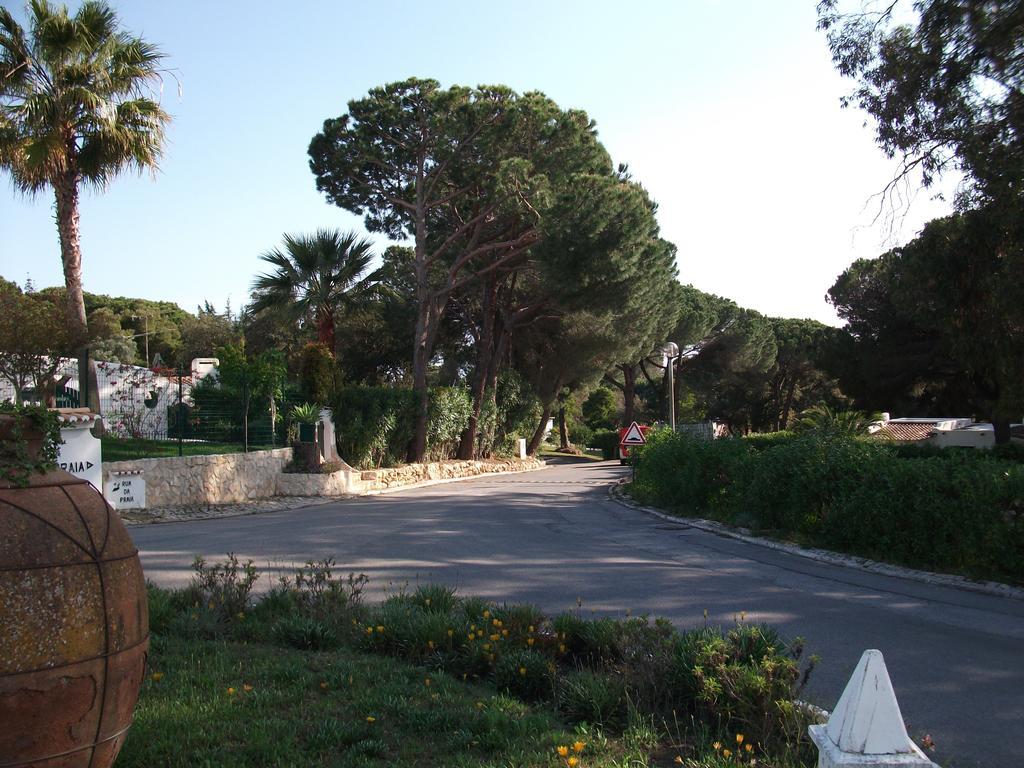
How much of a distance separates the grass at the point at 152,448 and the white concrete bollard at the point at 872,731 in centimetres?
1786

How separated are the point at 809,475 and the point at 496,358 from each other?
23758 mm

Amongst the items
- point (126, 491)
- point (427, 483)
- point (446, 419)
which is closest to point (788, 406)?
point (446, 419)

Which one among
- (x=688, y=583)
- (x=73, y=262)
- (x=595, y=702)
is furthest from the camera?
(x=73, y=262)

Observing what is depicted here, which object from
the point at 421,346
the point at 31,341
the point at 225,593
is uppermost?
the point at 421,346

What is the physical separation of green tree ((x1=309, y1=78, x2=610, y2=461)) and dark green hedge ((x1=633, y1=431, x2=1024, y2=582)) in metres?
14.8

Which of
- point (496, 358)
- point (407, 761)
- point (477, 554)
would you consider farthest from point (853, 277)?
point (407, 761)

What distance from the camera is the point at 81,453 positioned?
1355 cm

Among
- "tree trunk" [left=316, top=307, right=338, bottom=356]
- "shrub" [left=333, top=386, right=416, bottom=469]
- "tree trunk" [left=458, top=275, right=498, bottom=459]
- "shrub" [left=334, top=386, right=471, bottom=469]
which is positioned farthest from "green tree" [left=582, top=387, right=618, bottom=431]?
"tree trunk" [left=316, top=307, right=338, bottom=356]

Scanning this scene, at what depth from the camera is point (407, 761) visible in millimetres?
4039

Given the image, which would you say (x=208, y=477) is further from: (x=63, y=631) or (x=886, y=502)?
(x=63, y=631)

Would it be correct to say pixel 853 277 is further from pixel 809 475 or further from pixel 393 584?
pixel 393 584

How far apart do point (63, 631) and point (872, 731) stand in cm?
295

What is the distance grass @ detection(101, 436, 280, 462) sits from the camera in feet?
61.8

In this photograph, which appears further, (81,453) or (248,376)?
(248,376)
